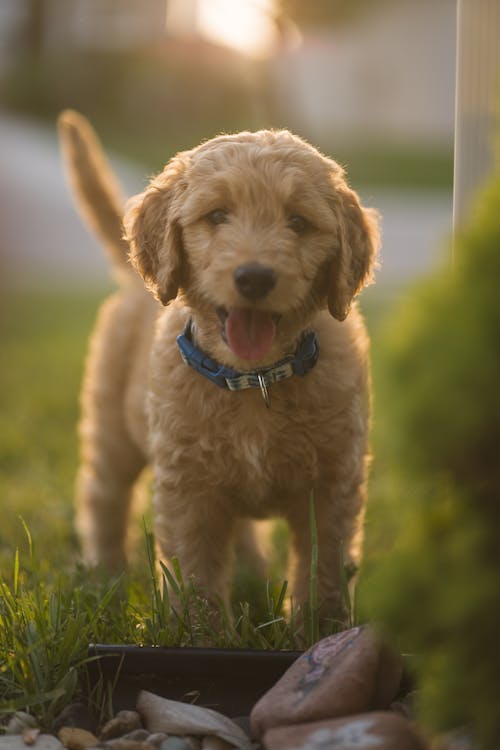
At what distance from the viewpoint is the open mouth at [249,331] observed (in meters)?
3.18

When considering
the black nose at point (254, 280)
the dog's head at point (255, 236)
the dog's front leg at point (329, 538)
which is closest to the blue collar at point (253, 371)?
the dog's head at point (255, 236)

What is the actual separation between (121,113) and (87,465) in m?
23.2

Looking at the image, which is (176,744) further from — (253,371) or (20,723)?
(253,371)

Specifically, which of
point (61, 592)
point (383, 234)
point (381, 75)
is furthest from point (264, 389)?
point (381, 75)

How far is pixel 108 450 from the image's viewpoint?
4.93m

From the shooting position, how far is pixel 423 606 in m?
1.92

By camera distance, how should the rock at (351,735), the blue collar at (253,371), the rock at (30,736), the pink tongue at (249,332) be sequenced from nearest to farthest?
1. the rock at (351,735)
2. the rock at (30,736)
3. the pink tongue at (249,332)
4. the blue collar at (253,371)

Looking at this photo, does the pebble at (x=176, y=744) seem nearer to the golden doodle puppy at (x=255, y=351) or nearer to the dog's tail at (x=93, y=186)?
the golden doodle puppy at (x=255, y=351)

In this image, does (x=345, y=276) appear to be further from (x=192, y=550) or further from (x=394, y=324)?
(x=394, y=324)

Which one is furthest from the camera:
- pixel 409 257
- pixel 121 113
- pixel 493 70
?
pixel 121 113

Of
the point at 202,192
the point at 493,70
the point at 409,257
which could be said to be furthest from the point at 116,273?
the point at 409,257

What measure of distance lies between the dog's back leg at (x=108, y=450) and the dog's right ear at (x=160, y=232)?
1.18m

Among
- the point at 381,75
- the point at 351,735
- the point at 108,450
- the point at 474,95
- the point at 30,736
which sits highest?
the point at 474,95

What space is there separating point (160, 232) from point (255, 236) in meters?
0.45
